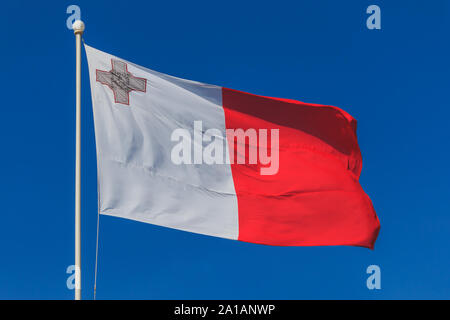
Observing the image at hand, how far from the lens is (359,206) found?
14.3m

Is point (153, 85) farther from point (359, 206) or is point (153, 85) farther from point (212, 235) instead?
point (359, 206)

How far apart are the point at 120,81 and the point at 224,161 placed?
9.32 ft

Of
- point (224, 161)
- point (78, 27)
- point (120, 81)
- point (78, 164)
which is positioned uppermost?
point (78, 27)

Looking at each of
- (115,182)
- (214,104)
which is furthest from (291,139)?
(115,182)

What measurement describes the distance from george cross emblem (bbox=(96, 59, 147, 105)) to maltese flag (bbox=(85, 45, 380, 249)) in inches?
0.7

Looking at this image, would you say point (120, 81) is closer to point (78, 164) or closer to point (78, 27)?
point (78, 27)

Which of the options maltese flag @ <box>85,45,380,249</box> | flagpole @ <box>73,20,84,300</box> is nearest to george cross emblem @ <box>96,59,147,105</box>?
maltese flag @ <box>85,45,380,249</box>

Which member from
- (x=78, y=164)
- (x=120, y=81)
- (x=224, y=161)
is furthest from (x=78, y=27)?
(x=224, y=161)

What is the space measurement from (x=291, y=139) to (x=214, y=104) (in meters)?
1.92

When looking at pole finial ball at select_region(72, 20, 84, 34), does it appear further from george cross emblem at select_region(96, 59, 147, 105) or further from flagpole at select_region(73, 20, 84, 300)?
george cross emblem at select_region(96, 59, 147, 105)

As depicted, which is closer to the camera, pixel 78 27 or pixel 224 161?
pixel 78 27

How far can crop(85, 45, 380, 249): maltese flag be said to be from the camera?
12.2m

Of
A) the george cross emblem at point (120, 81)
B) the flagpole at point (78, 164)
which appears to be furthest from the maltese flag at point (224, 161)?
the flagpole at point (78, 164)

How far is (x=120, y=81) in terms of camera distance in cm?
1255
